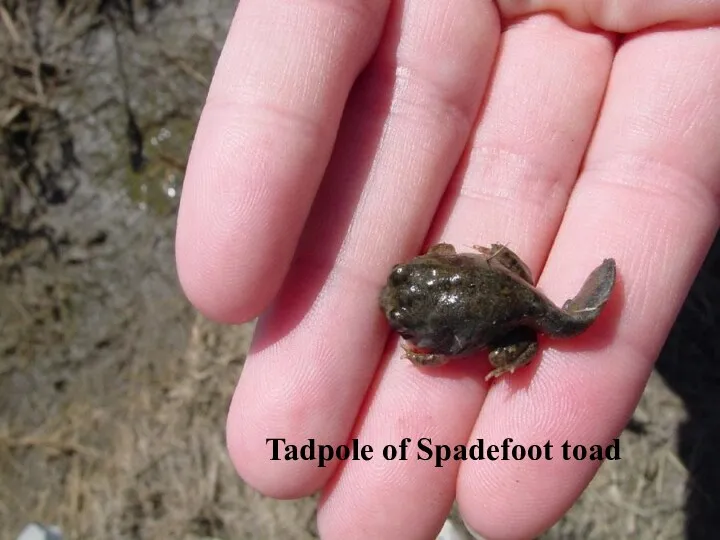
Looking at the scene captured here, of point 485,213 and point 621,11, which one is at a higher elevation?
point 621,11

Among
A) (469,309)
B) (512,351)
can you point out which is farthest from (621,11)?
(512,351)

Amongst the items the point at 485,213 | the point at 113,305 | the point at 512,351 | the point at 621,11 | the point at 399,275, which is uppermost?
the point at 621,11

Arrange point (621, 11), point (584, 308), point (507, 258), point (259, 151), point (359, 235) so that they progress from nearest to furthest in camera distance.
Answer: point (259, 151) → point (584, 308) → point (359, 235) → point (507, 258) → point (621, 11)

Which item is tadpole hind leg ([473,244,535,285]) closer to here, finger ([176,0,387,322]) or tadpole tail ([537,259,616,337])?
tadpole tail ([537,259,616,337])

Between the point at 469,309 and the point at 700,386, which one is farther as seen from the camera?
the point at 700,386

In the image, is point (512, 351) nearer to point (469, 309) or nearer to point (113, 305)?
point (469, 309)

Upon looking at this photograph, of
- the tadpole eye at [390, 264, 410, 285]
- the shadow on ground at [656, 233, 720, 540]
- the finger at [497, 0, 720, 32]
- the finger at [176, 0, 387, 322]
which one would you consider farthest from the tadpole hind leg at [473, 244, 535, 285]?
the shadow on ground at [656, 233, 720, 540]

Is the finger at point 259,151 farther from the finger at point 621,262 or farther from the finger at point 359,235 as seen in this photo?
the finger at point 621,262
